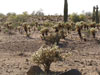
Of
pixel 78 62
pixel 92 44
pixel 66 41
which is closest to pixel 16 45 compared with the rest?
pixel 66 41

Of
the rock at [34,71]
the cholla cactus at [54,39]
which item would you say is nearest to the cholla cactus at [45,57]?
the rock at [34,71]

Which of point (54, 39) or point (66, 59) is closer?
point (66, 59)

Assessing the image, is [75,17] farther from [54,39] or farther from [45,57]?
[45,57]

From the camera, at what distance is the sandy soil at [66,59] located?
9117 millimetres

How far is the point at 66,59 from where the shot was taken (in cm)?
1091

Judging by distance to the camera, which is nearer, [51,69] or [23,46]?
[51,69]

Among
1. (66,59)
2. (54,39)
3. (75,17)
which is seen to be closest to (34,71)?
(66,59)

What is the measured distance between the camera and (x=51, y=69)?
9070 millimetres

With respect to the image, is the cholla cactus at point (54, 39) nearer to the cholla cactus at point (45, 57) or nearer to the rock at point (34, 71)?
the cholla cactus at point (45, 57)

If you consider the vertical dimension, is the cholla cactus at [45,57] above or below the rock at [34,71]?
above

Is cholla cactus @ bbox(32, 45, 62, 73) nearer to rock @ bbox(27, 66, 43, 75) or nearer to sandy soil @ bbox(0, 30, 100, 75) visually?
rock @ bbox(27, 66, 43, 75)

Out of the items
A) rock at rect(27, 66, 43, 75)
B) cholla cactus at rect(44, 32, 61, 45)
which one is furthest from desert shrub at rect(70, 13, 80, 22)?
rock at rect(27, 66, 43, 75)

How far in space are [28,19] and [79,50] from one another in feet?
87.9

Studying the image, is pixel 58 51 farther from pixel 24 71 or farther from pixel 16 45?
pixel 16 45
